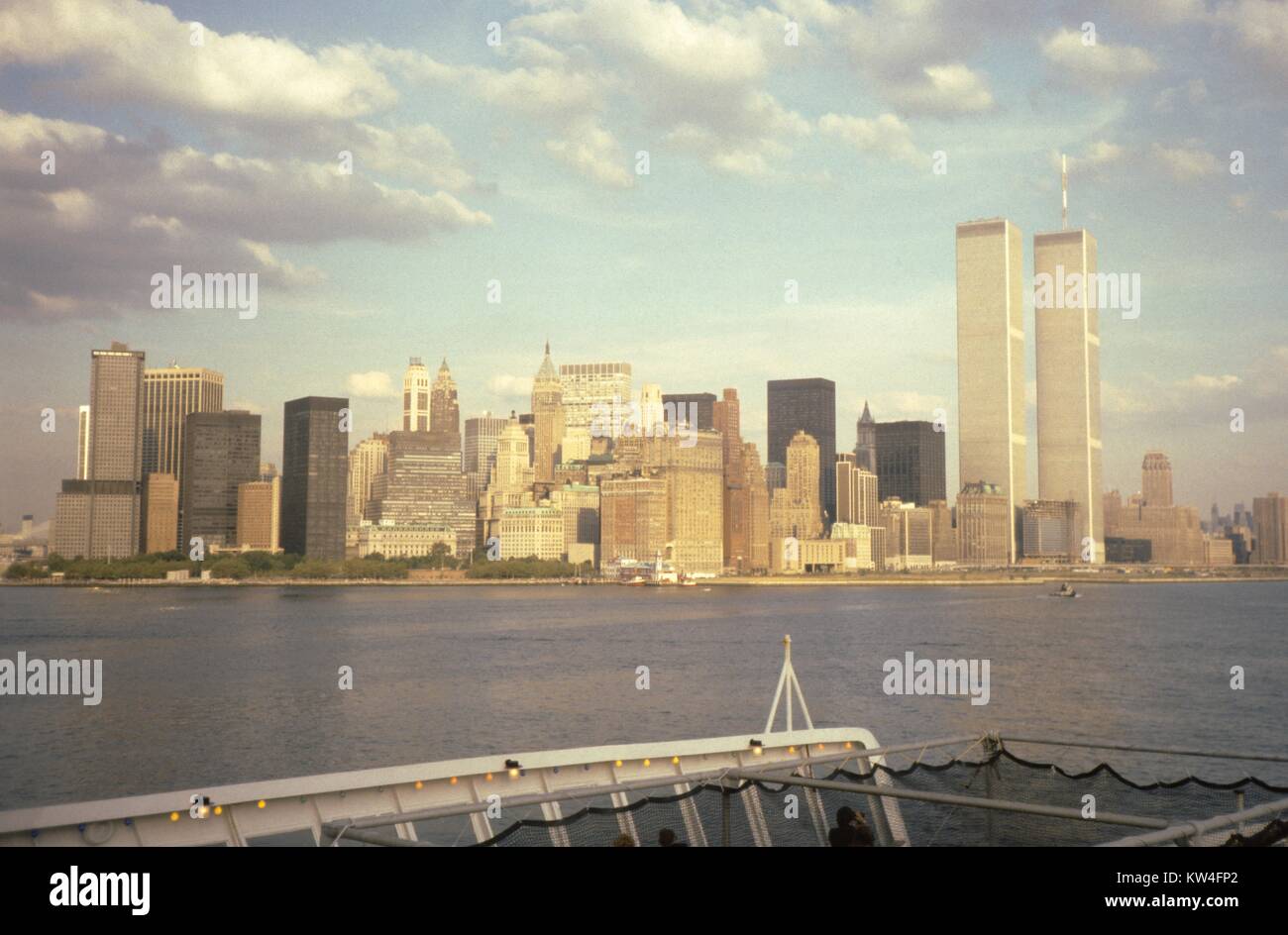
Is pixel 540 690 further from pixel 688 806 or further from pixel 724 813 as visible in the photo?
pixel 724 813

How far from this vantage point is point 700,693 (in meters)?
75.8

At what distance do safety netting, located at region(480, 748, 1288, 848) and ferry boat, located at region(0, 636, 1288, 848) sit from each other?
0.07ft

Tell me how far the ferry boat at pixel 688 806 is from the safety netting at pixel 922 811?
0.07ft

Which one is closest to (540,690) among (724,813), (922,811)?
(922,811)

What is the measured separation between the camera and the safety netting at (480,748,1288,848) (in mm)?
11047

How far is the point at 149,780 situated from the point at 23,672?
5351cm

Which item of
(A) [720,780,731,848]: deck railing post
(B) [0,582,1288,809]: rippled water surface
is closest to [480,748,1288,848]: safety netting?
(A) [720,780,731,848]: deck railing post

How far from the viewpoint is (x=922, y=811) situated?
14.5m

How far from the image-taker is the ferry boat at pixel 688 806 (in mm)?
10586

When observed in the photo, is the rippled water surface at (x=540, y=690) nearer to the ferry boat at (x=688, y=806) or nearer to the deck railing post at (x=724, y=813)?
the ferry boat at (x=688, y=806)

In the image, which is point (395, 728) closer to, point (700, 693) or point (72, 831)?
point (700, 693)

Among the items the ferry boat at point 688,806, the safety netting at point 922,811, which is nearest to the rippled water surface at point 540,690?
the ferry boat at point 688,806
